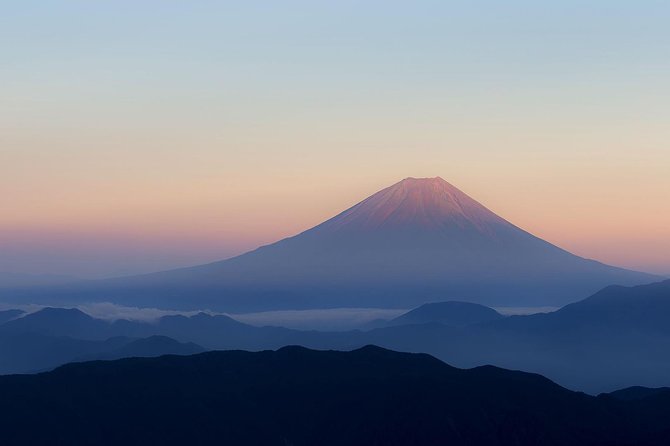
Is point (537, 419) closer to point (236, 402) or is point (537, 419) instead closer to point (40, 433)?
point (236, 402)

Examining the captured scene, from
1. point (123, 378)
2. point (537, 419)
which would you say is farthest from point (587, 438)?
point (123, 378)

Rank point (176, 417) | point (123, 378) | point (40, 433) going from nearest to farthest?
point (40, 433) → point (176, 417) → point (123, 378)

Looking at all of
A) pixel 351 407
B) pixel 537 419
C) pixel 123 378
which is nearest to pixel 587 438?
pixel 537 419

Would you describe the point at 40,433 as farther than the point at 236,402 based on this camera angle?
No

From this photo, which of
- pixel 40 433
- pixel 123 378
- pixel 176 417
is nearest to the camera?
pixel 40 433

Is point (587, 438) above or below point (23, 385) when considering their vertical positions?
Answer: below

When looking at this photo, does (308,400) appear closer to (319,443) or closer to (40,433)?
(319,443)
